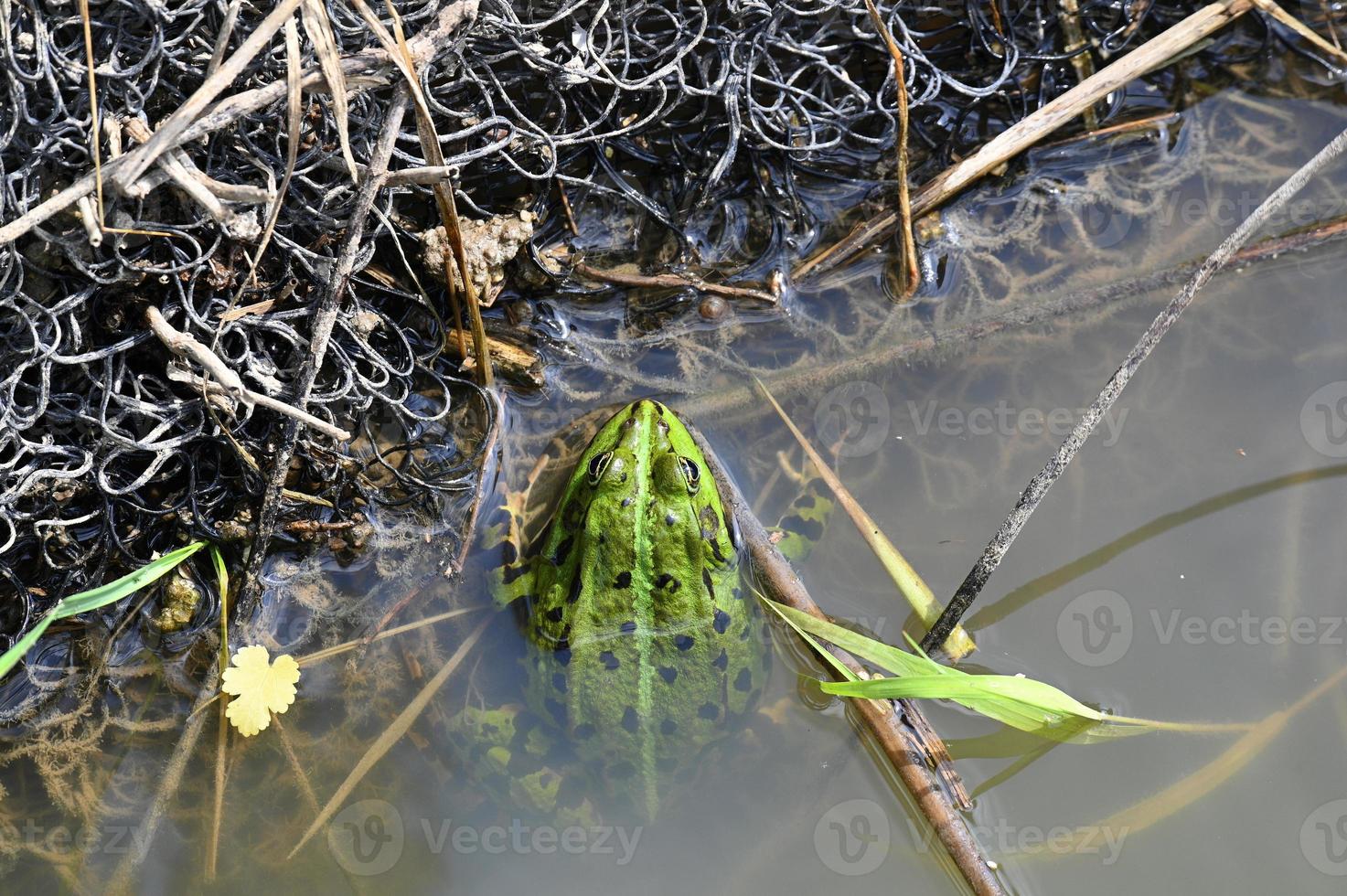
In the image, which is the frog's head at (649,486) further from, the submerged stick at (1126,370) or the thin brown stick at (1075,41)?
the thin brown stick at (1075,41)

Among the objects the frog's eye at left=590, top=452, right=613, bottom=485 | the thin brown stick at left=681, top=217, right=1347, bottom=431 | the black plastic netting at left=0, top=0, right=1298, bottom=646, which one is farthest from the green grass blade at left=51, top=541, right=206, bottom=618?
the thin brown stick at left=681, top=217, right=1347, bottom=431

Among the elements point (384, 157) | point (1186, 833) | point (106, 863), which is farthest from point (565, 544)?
point (1186, 833)

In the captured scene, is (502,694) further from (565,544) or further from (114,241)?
(114,241)

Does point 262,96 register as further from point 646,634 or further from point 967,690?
point 967,690

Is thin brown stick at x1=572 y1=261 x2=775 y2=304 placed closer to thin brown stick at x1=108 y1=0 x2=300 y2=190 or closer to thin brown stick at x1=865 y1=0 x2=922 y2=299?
thin brown stick at x1=865 y1=0 x2=922 y2=299

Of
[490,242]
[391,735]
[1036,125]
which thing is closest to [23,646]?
[391,735]

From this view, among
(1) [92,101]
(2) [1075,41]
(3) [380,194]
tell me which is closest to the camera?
(1) [92,101]
